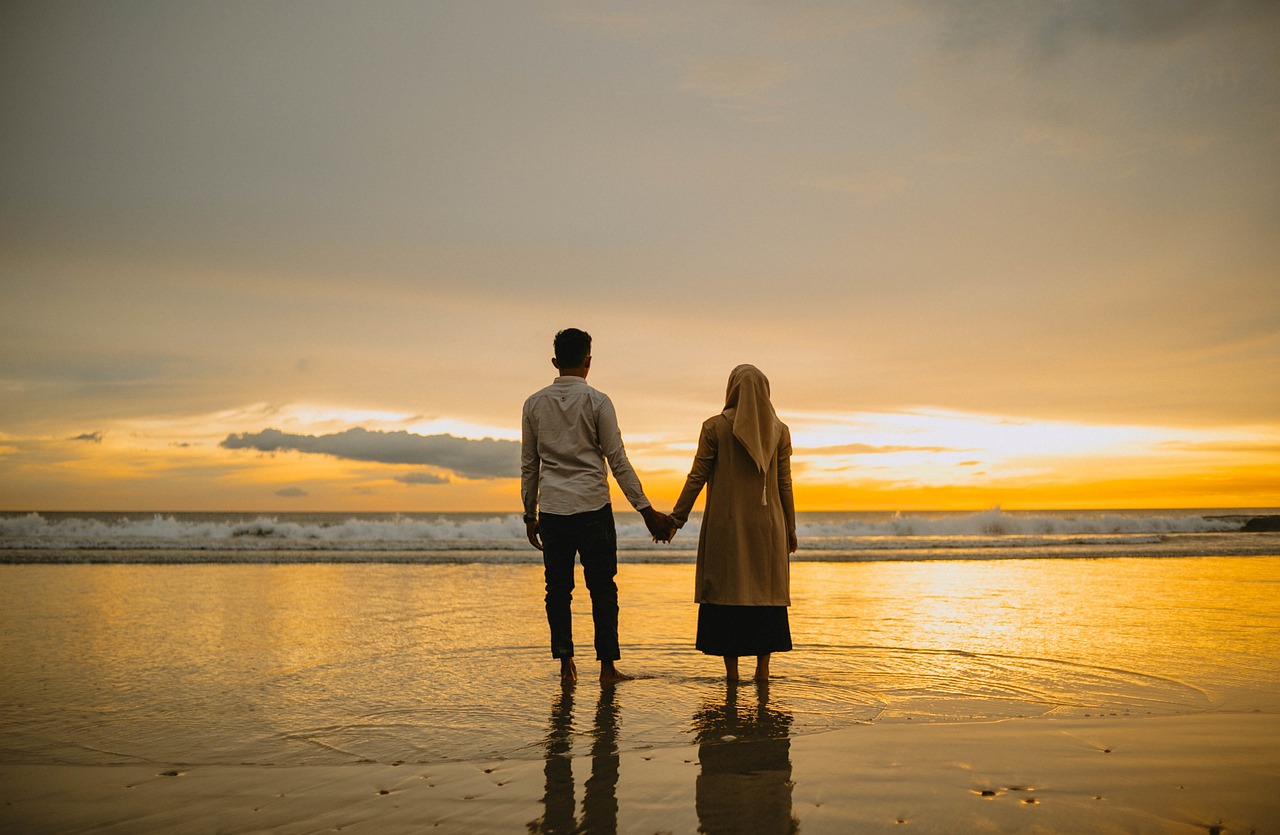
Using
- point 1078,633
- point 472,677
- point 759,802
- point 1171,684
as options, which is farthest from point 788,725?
point 1078,633

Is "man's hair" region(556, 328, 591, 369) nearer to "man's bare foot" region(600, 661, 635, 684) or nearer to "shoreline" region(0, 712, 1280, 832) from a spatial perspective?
"man's bare foot" region(600, 661, 635, 684)

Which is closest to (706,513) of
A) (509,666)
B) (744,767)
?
(509,666)

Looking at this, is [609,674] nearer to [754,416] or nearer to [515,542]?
[754,416]

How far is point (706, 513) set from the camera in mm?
5641

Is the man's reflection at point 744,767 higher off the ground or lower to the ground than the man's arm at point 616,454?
lower

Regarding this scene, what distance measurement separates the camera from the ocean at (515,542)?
18109 millimetres

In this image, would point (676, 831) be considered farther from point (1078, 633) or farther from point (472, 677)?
point (1078, 633)

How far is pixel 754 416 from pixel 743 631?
145 cm

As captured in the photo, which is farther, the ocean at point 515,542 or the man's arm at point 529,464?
the ocean at point 515,542

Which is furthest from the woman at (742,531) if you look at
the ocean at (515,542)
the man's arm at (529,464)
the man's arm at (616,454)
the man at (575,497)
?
the ocean at (515,542)

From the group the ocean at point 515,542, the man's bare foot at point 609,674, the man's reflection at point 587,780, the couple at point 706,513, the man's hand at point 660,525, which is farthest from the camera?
the ocean at point 515,542

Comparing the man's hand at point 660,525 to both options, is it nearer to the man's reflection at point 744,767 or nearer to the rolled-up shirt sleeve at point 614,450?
the rolled-up shirt sleeve at point 614,450

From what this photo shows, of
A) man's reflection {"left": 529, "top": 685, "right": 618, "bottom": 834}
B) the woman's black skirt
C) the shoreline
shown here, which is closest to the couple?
the woman's black skirt

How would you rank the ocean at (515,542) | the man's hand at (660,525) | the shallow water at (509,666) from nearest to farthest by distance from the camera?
the shallow water at (509,666) → the man's hand at (660,525) → the ocean at (515,542)
